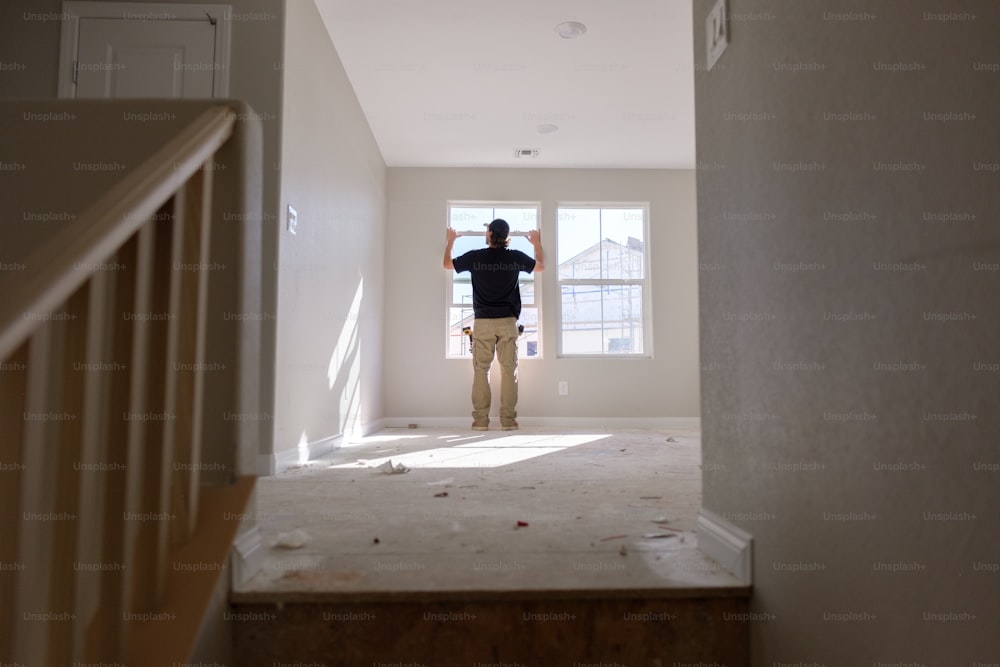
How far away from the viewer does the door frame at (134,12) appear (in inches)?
117

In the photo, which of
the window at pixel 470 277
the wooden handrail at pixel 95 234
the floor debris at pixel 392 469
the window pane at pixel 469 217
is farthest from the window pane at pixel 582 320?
the wooden handrail at pixel 95 234

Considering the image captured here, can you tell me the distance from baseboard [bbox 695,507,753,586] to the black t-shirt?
3843mm

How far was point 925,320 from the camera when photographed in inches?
34.7

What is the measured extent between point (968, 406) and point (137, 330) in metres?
1.25

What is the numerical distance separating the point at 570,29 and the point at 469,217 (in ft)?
8.67

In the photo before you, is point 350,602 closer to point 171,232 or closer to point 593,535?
point 593,535

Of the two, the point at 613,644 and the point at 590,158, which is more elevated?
the point at 590,158

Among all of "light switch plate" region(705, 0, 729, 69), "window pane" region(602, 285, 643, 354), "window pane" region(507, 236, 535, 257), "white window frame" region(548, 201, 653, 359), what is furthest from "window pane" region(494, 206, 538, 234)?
"light switch plate" region(705, 0, 729, 69)

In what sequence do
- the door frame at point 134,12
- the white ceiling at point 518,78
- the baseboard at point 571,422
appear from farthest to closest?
the baseboard at point 571,422
the white ceiling at point 518,78
the door frame at point 134,12

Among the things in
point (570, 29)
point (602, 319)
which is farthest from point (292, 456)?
point (602, 319)

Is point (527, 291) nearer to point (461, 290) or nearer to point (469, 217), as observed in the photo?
point (461, 290)

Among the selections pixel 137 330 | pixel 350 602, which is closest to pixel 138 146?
pixel 137 330

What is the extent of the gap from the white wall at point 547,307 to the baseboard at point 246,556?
14.5 feet

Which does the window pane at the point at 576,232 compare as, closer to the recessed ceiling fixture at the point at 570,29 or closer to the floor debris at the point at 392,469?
the recessed ceiling fixture at the point at 570,29
